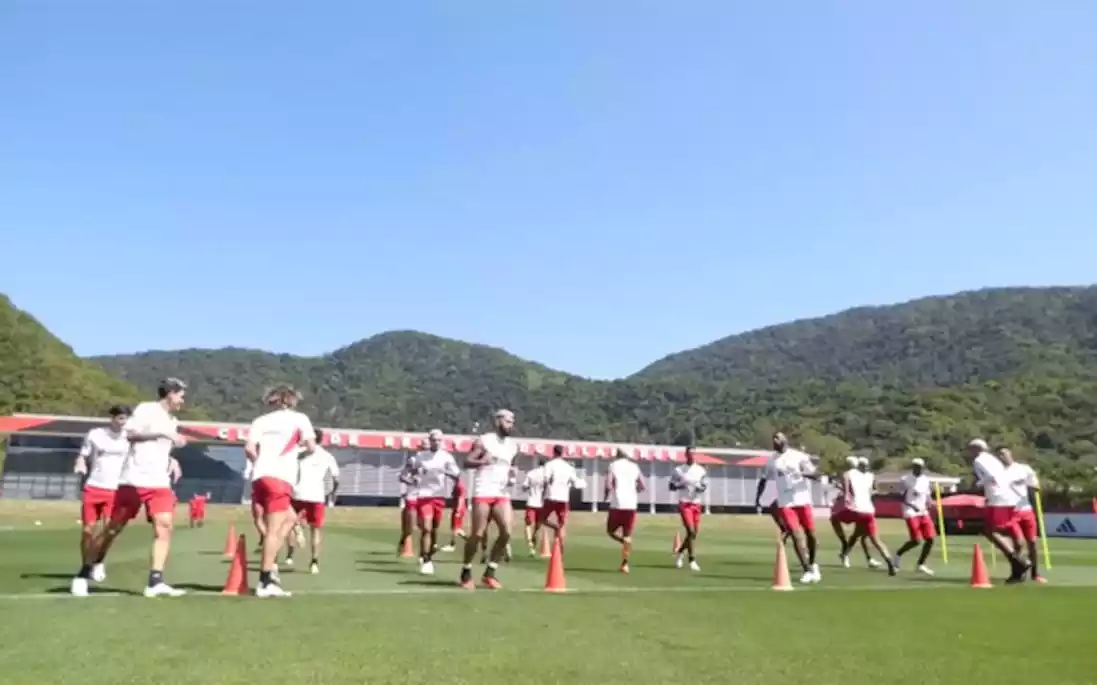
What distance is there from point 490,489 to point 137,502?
3772 mm

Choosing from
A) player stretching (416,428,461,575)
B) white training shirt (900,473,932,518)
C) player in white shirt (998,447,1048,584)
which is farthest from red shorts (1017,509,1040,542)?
player stretching (416,428,461,575)

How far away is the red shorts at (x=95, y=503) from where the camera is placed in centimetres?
1062

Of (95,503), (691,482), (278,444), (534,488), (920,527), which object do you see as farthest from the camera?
(534,488)

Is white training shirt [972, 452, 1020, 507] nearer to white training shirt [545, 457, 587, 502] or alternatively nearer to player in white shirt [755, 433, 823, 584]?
player in white shirt [755, 433, 823, 584]

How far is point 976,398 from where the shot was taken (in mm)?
130750

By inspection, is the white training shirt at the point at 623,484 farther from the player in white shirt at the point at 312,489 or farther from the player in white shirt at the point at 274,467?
the player in white shirt at the point at 274,467

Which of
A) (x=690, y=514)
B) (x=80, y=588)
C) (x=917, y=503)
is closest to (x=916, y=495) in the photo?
(x=917, y=503)

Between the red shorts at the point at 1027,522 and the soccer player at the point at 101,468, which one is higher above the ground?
the soccer player at the point at 101,468

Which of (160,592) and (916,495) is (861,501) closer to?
(916,495)

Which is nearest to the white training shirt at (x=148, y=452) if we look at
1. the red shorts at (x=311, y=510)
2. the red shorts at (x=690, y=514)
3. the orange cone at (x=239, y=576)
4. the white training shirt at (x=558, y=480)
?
the orange cone at (x=239, y=576)

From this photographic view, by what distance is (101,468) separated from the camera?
1111 centimetres

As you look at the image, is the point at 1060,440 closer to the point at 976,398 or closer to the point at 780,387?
the point at 976,398

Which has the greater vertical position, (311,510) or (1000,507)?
(1000,507)

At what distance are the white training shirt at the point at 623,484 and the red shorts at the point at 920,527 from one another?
5.37 metres
